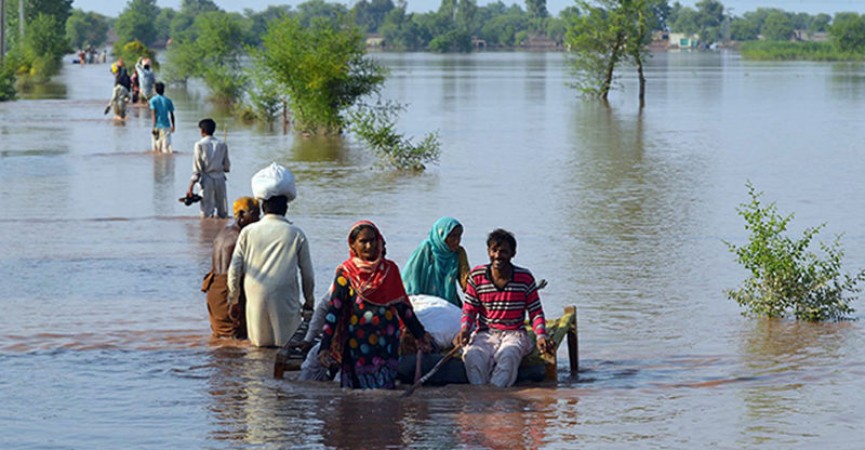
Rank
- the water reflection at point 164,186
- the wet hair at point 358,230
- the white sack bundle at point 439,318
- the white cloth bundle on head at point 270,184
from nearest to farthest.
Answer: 1. the wet hair at point 358,230
2. the white sack bundle at point 439,318
3. the white cloth bundle on head at point 270,184
4. the water reflection at point 164,186

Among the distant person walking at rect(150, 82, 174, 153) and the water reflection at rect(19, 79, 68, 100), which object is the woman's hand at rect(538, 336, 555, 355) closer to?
the distant person walking at rect(150, 82, 174, 153)

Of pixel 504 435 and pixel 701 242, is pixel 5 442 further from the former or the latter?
pixel 701 242

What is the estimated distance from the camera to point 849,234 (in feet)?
54.4

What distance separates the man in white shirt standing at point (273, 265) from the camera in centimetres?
892

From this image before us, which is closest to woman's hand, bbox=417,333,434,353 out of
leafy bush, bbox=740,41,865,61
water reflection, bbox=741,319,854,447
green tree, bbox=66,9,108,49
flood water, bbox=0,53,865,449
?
flood water, bbox=0,53,865,449

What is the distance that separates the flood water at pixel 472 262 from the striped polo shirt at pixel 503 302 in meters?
0.43

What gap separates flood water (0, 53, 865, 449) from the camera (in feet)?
25.4

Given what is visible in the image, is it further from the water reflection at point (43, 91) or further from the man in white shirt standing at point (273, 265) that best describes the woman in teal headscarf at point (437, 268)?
the water reflection at point (43, 91)

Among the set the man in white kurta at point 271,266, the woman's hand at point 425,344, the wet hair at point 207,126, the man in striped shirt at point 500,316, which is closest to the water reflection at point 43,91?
the wet hair at point 207,126

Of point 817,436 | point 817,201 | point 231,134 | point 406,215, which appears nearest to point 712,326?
point 817,436

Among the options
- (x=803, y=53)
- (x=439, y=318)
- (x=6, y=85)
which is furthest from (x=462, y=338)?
(x=803, y=53)

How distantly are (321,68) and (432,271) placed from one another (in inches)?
902

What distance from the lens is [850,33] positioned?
383 feet

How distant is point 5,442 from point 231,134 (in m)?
24.7
